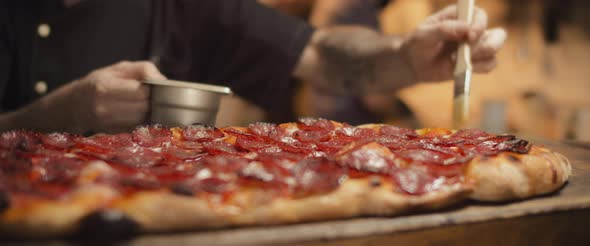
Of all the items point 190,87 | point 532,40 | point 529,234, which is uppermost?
point 532,40

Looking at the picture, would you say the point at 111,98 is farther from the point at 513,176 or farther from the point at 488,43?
the point at 488,43

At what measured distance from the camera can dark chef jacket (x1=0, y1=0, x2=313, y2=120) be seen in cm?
216

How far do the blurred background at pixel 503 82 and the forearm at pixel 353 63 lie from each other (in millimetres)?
582

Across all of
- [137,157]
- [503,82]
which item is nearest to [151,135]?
[137,157]

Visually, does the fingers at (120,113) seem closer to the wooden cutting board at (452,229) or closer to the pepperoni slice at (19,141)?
the pepperoni slice at (19,141)

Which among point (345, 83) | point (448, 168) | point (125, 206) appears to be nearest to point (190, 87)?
point (125, 206)

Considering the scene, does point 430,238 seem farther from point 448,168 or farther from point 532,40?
point 532,40

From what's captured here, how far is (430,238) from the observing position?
34.1 inches

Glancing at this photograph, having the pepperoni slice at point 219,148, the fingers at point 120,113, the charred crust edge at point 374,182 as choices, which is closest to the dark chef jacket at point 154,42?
the fingers at point 120,113

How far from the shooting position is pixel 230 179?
0.97m

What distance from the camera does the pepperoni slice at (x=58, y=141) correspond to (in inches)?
46.3

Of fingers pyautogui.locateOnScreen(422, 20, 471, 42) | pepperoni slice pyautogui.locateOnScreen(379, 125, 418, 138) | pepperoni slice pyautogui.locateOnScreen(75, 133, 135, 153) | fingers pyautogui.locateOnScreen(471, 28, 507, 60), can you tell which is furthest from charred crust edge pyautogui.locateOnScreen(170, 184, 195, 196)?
fingers pyautogui.locateOnScreen(471, 28, 507, 60)

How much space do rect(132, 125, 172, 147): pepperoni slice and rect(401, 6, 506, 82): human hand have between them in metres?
1.04

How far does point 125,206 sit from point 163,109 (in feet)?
2.11
